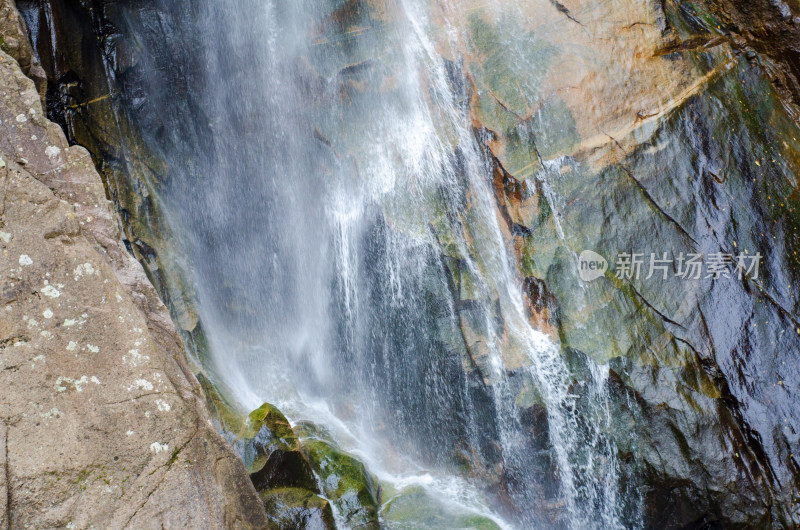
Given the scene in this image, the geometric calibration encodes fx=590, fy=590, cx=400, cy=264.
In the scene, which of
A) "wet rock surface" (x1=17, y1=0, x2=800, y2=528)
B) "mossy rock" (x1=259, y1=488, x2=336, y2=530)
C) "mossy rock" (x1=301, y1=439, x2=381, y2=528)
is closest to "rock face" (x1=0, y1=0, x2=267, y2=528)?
"mossy rock" (x1=259, y1=488, x2=336, y2=530)

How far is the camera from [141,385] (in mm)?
3963

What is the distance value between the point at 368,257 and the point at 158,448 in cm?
448

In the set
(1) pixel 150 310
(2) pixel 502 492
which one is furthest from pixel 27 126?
(2) pixel 502 492

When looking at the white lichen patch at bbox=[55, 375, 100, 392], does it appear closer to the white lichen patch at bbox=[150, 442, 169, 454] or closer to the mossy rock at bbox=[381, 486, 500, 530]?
the white lichen patch at bbox=[150, 442, 169, 454]

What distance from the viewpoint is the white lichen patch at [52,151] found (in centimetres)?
424

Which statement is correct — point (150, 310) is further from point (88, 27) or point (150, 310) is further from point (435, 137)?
point (88, 27)

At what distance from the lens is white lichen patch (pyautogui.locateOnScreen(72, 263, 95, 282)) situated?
12.9 ft

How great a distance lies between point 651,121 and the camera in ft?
22.3

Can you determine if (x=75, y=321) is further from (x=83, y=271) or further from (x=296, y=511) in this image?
(x=296, y=511)

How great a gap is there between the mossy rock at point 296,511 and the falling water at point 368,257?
1.75 m

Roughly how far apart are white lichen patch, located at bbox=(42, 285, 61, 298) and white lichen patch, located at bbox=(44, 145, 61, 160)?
1042mm

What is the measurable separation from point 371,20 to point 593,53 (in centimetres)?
289

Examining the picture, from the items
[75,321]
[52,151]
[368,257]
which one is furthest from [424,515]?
[52,151]

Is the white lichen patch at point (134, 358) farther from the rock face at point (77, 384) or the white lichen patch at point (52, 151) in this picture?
the white lichen patch at point (52, 151)
